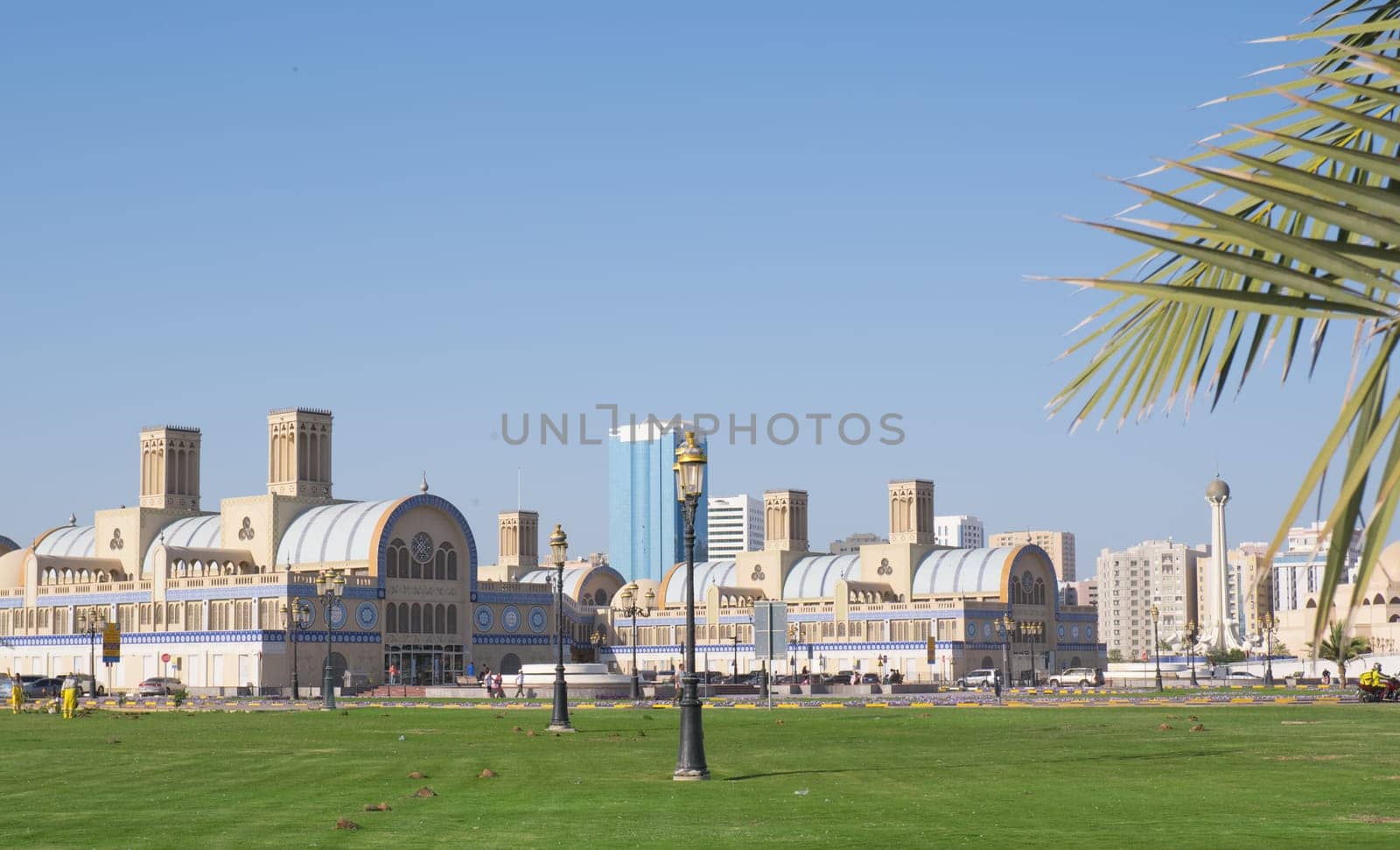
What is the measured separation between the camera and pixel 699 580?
148 metres

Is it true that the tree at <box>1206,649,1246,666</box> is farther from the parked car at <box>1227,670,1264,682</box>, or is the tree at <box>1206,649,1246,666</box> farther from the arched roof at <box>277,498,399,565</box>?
the arched roof at <box>277,498,399,565</box>

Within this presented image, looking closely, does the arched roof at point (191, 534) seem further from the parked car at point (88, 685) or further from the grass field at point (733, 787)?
the grass field at point (733, 787)

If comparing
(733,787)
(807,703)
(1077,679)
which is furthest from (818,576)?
(733,787)

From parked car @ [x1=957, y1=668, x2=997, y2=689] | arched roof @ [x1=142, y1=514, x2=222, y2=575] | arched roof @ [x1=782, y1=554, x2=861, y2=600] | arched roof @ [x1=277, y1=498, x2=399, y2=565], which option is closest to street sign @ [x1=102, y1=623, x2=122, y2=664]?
arched roof @ [x1=277, y1=498, x2=399, y2=565]

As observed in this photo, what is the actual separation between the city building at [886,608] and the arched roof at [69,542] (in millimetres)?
38470

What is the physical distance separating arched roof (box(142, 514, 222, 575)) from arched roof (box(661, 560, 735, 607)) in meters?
39.5

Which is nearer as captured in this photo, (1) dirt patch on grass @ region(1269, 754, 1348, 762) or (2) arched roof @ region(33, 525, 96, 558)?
(1) dirt patch on grass @ region(1269, 754, 1348, 762)

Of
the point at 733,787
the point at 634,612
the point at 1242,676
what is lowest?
the point at 1242,676

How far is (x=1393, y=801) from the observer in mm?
18984

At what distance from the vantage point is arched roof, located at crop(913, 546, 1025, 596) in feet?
416

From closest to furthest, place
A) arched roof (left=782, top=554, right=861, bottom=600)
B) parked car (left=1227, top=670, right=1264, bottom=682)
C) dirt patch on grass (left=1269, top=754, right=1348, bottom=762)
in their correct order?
dirt patch on grass (left=1269, top=754, right=1348, bottom=762)
parked car (left=1227, top=670, right=1264, bottom=682)
arched roof (left=782, top=554, right=861, bottom=600)

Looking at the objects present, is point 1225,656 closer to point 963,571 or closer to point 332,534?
point 963,571

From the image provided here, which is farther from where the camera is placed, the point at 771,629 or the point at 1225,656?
the point at 1225,656

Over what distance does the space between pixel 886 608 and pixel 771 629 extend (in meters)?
80.6
